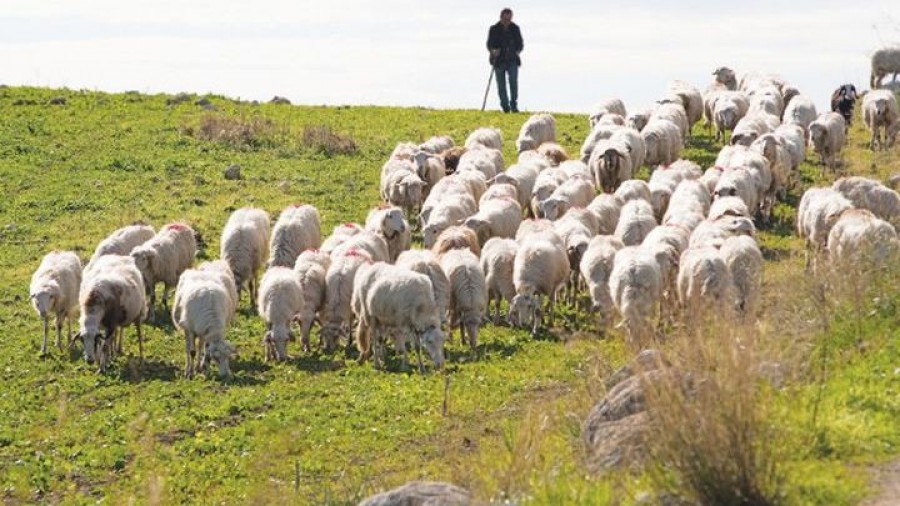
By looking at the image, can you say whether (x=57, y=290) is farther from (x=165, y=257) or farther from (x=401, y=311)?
(x=401, y=311)

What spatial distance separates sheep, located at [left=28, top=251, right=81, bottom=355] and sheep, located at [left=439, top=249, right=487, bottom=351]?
569 cm

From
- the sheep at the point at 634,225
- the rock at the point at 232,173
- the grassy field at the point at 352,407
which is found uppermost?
the rock at the point at 232,173

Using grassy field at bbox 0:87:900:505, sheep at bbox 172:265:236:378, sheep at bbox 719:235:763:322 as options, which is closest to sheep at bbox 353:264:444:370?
grassy field at bbox 0:87:900:505

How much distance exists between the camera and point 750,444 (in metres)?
8.91

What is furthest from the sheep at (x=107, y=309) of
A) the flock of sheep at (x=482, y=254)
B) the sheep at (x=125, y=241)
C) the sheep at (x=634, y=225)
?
the sheep at (x=634, y=225)

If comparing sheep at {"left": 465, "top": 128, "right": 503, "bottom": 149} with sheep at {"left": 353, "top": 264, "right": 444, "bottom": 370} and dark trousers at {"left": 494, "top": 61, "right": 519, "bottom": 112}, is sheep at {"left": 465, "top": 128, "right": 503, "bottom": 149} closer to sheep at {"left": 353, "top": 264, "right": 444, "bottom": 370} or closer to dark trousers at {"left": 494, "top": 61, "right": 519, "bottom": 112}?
dark trousers at {"left": 494, "top": 61, "right": 519, "bottom": 112}

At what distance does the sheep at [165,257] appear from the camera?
819 inches

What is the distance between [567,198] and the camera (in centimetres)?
2364

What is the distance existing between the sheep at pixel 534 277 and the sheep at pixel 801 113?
12.5 metres

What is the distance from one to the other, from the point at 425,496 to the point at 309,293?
9.85 meters

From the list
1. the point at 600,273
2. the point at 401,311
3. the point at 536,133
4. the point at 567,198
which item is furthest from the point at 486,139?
the point at 401,311

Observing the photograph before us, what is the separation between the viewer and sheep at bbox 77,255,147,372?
60.3ft

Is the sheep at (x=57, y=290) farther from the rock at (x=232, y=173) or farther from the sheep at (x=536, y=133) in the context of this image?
the sheep at (x=536, y=133)

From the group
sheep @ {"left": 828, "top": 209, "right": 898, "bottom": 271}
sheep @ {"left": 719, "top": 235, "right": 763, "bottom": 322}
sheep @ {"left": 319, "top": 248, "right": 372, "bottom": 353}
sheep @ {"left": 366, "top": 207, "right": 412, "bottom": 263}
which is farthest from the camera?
sheep @ {"left": 366, "top": 207, "right": 412, "bottom": 263}
